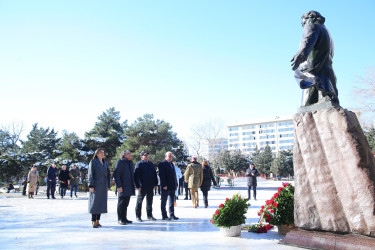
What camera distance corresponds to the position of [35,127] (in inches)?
2179

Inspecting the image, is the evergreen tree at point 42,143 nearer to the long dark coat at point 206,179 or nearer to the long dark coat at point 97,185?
the long dark coat at point 206,179

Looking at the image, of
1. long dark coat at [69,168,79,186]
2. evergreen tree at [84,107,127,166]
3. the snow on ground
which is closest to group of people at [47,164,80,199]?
long dark coat at [69,168,79,186]

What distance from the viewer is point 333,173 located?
4.67 meters

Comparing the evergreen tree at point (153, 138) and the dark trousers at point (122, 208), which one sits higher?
the evergreen tree at point (153, 138)

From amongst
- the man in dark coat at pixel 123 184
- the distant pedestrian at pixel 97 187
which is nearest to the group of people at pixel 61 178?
the man in dark coat at pixel 123 184

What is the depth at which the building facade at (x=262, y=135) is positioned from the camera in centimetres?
11212

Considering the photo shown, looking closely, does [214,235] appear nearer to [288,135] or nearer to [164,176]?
[164,176]

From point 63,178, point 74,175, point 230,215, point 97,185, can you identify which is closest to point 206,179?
point 97,185

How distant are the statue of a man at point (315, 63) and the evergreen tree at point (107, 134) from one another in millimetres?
26368

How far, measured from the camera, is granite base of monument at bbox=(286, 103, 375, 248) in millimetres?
4301

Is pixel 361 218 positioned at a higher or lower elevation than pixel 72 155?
lower

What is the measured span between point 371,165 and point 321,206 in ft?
2.88

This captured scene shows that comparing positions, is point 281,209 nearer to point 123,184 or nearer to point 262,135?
point 123,184

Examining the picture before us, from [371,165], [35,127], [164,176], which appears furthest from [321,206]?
[35,127]
